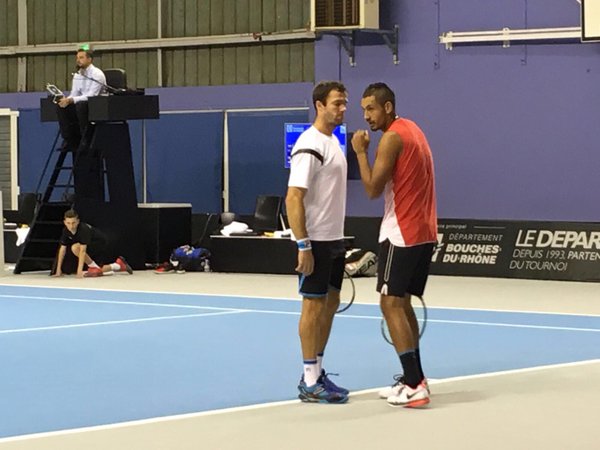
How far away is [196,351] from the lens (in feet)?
33.8

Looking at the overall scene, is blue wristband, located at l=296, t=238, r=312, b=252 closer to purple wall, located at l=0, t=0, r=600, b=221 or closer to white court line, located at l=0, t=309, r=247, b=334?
white court line, located at l=0, t=309, r=247, b=334

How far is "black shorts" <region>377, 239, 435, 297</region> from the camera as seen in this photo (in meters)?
7.79

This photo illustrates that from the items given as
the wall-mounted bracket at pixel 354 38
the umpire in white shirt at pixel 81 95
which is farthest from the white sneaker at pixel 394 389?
the wall-mounted bracket at pixel 354 38

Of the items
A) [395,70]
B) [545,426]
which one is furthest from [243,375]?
[395,70]

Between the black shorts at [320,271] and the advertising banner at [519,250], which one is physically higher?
the black shorts at [320,271]

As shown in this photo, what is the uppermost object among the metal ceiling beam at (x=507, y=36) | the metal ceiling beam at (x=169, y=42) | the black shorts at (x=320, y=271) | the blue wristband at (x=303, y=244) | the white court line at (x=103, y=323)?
the metal ceiling beam at (x=169, y=42)

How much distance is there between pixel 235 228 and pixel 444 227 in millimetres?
3012

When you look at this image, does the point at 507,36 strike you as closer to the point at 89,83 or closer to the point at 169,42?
the point at 89,83

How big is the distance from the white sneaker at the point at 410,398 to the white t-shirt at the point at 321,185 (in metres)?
0.96

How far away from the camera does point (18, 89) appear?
24.1 metres

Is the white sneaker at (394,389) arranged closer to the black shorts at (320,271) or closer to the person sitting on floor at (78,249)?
the black shorts at (320,271)

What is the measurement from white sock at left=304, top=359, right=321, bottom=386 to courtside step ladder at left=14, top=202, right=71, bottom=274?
11.4 metres

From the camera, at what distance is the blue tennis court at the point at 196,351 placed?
8.02 meters

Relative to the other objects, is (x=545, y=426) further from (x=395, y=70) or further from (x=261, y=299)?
(x=395, y=70)
